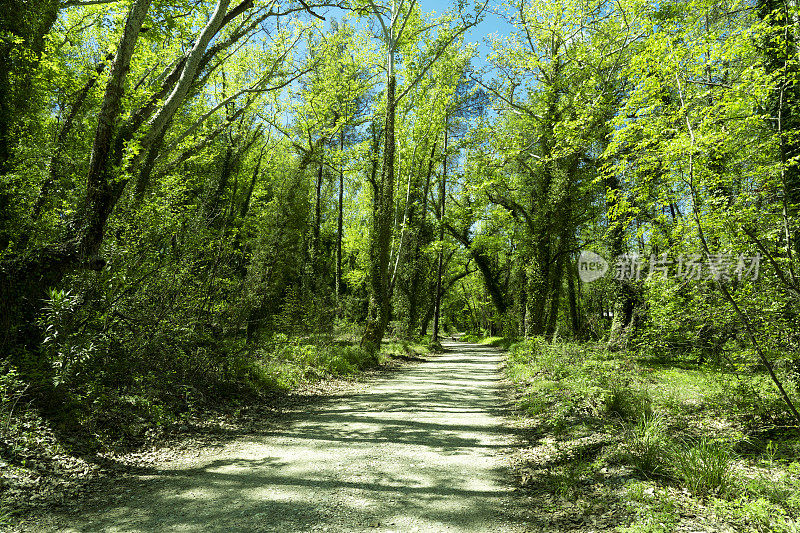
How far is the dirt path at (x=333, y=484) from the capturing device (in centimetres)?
328

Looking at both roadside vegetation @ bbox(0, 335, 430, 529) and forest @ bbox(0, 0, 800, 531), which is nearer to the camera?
roadside vegetation @ bbox(0, 335, 430, 529)

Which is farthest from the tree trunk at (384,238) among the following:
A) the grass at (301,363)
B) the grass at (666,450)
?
the grass at (666,450)

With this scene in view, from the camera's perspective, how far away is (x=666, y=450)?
419cm

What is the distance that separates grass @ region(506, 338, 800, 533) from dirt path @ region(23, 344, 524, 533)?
0.71m

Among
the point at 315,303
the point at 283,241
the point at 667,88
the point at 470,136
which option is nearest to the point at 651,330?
the point at 667,88

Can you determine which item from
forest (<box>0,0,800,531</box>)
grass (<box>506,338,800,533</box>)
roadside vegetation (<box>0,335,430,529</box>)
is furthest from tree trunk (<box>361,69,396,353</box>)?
grass (<box>506,338,800,533</box>)

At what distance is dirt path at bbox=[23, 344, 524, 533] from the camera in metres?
3.28
